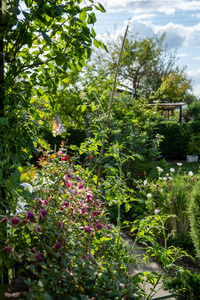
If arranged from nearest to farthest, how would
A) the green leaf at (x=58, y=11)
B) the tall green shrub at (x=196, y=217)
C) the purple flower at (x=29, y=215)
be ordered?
the purple flower at (x=29, y=215), the green leaf at (x=58, y=11), the tall green shrub at (x=196, y=217)

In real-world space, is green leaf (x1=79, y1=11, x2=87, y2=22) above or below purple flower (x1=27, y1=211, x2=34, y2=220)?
above

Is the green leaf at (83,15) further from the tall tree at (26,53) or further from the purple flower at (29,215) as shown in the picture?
the purple flower at (29,215)

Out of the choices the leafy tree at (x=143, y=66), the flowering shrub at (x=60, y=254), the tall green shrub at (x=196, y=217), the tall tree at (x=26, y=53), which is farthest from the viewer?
the leafy tree at (x=143, y=66)

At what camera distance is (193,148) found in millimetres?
12727

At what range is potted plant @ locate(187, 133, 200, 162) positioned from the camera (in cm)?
1262

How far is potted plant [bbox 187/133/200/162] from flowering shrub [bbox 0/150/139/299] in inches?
442

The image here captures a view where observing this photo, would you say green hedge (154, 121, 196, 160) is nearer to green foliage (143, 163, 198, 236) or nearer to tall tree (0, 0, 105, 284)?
green foliage (143, 163, 198, 236)

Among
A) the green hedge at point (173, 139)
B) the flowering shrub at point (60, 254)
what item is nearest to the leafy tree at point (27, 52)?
the flowering shrub at point (60, 254)

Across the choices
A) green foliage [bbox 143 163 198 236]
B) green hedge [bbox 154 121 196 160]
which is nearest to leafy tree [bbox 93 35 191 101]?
green hedge [bbox 154 121 196 160]

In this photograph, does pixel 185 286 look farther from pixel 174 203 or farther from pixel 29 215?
pixel 174 203

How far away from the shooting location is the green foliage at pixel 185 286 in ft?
7.10

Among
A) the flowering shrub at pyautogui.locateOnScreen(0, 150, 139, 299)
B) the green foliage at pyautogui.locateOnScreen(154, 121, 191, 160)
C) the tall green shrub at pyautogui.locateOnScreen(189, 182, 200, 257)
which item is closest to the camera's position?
the flowering shrub at pyautogui.locateOnScreen(0, 150, 139, 299)

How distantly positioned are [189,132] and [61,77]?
1219 cm

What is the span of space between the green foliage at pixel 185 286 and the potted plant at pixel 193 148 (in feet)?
35.4
